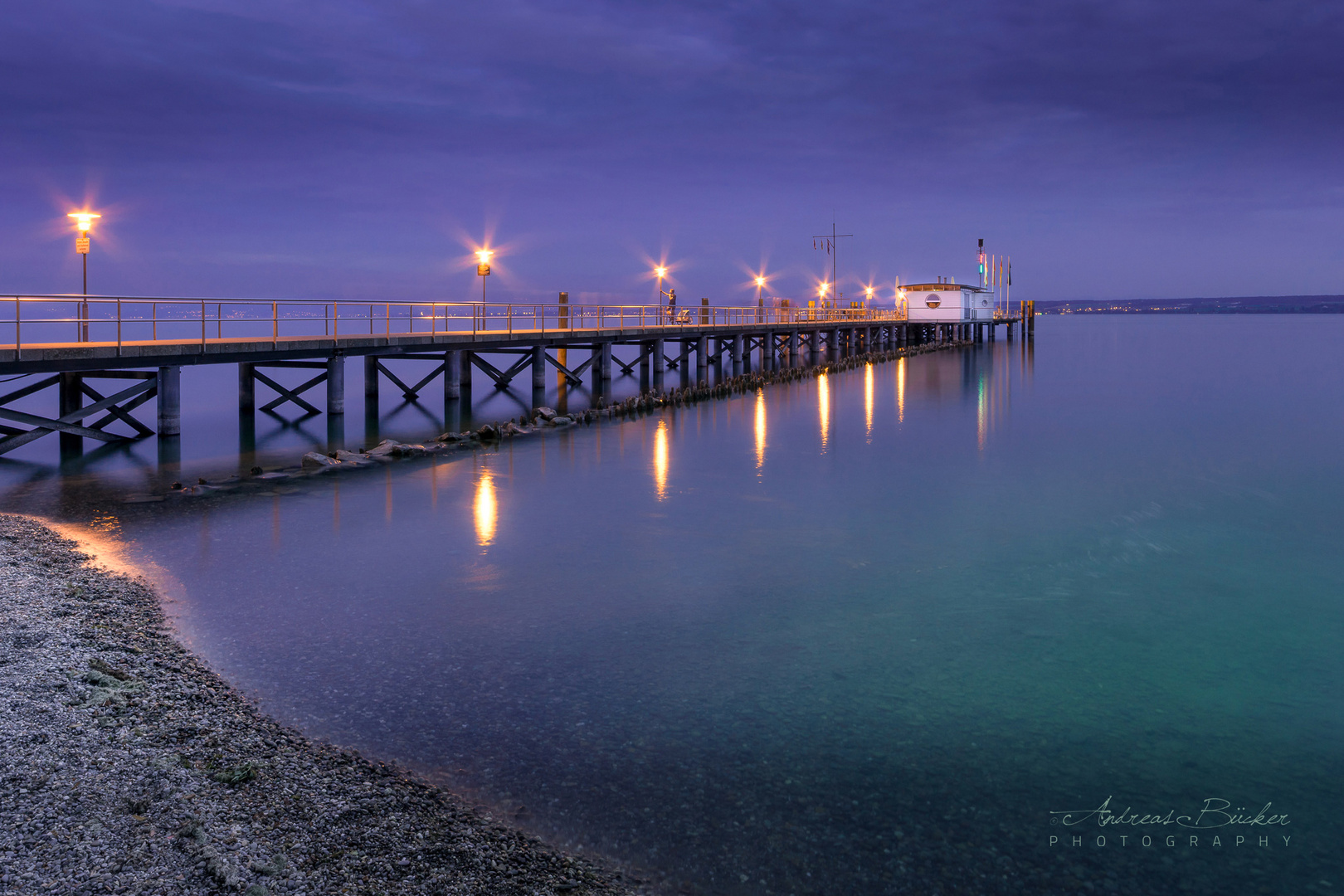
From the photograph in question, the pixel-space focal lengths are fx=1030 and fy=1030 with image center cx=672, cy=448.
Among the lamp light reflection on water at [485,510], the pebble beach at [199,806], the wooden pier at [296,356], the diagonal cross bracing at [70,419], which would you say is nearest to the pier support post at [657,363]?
the wooden pier at [296,356]

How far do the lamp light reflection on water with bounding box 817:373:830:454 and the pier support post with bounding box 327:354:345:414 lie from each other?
39.5 ft

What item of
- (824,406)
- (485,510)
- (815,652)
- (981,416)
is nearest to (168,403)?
(485,510)

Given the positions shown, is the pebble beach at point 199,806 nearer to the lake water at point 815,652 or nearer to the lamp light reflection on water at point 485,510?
the lake water at point 815,652

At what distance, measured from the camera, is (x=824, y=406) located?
32719 millimetres

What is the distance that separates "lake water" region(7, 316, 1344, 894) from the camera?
237 inches

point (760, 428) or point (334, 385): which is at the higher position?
point (334, 385)

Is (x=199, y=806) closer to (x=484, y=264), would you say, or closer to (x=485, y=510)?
(x=485, y=510)

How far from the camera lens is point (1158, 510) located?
16078 mm

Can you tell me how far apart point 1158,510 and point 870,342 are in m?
56.1

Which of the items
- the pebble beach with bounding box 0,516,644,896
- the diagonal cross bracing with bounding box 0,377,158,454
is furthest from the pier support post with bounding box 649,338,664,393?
the pebble beach with bounding box 0,516,644,896

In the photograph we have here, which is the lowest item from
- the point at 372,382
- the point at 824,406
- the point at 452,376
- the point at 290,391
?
the point at 824,406

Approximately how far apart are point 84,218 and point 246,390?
Result: 6.63m

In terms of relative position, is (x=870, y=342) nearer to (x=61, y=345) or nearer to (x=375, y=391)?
(x=375, y=391)

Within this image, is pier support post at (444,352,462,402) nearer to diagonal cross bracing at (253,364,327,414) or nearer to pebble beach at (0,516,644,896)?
diagonal cross bracing at (253,364,327,414)
